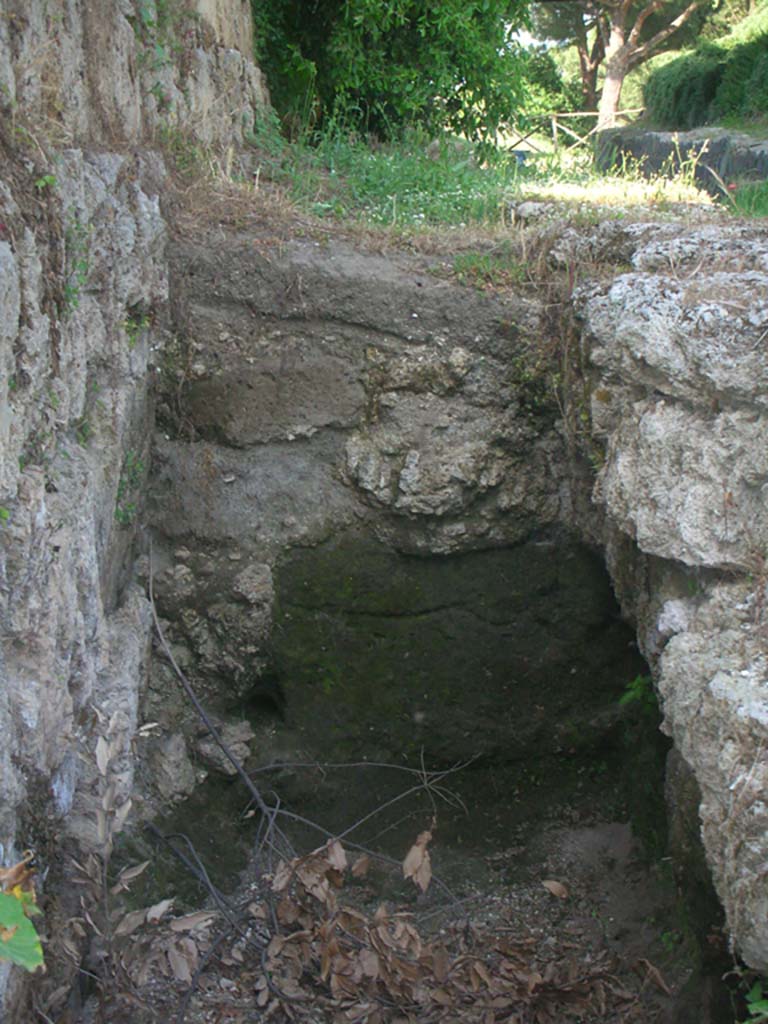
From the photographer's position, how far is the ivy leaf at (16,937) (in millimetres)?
1413

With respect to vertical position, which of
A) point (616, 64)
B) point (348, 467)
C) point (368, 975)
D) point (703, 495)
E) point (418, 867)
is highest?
point (616, 64)

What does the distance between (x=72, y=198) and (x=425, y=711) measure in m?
2.63

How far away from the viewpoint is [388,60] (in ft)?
23.8

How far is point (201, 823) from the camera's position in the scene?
415cm

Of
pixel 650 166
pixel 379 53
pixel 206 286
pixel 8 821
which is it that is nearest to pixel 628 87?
pixel 650 166

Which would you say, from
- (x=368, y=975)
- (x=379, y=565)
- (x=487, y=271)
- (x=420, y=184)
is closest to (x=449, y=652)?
(x=379, y=565)

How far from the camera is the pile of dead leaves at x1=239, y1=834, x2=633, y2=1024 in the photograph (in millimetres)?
3369

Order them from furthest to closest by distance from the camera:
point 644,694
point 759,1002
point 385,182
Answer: point 385,182 → point 644,694 → point 759,1002

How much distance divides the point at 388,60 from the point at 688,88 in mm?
10448

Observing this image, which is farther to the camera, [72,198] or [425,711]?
[425,711]

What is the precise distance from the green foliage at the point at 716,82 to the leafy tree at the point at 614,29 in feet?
2.65

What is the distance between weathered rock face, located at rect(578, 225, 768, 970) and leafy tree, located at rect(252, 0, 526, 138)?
3785mm

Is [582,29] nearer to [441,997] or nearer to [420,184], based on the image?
[420,184]

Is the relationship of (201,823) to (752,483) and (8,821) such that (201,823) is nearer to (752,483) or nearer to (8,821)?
(8,821)
